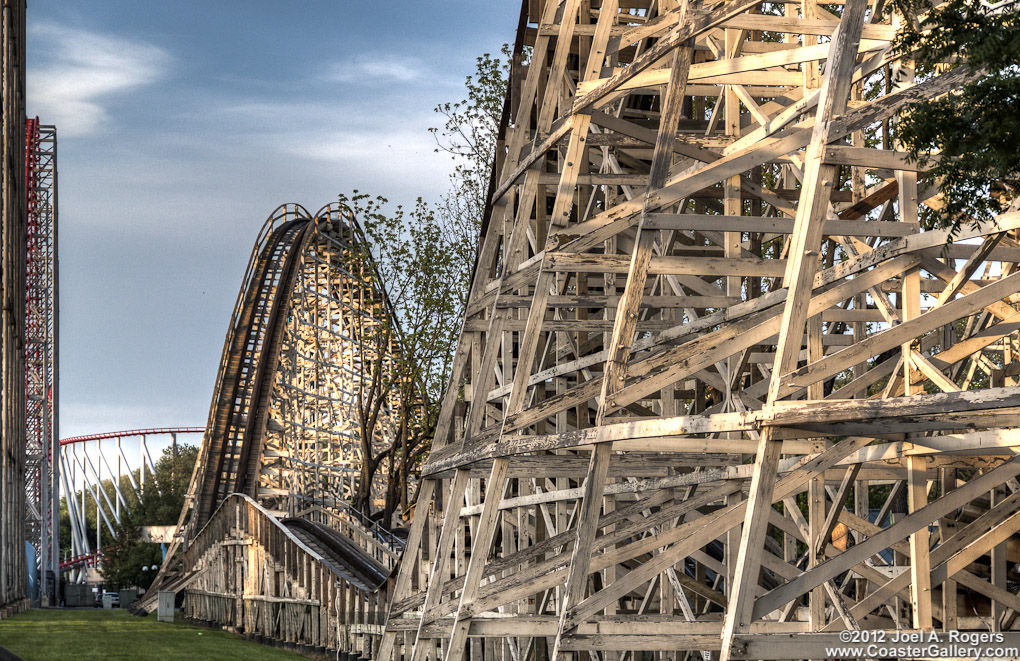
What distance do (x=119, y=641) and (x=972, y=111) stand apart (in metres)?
16.2

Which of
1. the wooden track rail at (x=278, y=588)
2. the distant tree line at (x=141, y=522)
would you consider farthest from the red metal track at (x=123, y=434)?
the wooden track rail at (x=278, y=588)

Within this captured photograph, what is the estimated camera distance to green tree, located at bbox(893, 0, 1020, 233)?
5.05 meters

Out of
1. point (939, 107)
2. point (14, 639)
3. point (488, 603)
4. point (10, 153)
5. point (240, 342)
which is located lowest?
point (14, 639)

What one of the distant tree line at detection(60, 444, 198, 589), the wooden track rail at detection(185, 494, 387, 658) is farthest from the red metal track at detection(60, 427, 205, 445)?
the wooden track rail at detection(185, 494, 387, 658)

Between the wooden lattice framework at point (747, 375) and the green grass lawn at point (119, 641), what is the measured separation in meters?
7.19

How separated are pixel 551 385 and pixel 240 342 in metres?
22.7

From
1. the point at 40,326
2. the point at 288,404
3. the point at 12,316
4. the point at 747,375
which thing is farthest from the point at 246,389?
the point at 747,375

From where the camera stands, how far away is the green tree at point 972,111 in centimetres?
505

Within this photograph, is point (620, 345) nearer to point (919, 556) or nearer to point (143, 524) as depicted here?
point (919, 556)

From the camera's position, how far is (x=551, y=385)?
1240 centimetres

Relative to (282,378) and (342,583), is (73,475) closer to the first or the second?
(282,378)

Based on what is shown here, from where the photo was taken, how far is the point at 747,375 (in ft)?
37.1

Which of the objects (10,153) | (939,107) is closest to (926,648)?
(939,107)

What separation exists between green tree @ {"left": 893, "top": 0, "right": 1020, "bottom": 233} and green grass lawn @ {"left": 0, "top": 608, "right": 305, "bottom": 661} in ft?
40.9
